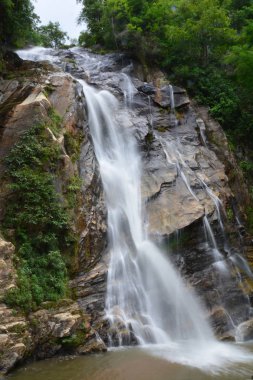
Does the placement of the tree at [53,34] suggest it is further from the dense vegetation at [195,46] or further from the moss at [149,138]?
the moss at [149,138]

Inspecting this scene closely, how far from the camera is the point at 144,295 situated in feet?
34.5

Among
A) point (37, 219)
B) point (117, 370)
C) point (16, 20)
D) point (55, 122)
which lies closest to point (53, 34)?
point (16, 20)

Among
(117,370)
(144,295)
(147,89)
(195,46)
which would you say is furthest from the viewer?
(195,46)

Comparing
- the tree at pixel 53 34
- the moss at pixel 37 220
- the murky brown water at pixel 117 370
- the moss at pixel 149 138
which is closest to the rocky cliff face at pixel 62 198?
the moss at pixel 37 220

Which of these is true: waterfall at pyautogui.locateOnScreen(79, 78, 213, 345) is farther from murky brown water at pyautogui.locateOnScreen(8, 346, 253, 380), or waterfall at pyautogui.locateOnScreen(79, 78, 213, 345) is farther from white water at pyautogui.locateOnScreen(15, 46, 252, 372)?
murky brown water at pyautogui.locateOnScreen(8, 346, 253, 380)

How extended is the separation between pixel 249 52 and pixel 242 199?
21.9 ft

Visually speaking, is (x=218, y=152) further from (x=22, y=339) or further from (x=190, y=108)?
(x=22, y=339)

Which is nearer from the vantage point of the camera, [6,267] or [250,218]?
[6,267]

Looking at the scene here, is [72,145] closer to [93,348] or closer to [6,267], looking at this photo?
[6,267]

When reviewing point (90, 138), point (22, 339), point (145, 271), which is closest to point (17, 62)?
point (90, 138)

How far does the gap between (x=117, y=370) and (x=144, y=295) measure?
10.8ft

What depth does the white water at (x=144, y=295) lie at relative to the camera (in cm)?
911

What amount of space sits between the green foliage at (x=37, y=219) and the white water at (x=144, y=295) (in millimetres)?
1747

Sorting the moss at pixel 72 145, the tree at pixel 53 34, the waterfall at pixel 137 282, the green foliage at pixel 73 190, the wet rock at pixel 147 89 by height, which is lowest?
the waterfall at pixel 137 282
